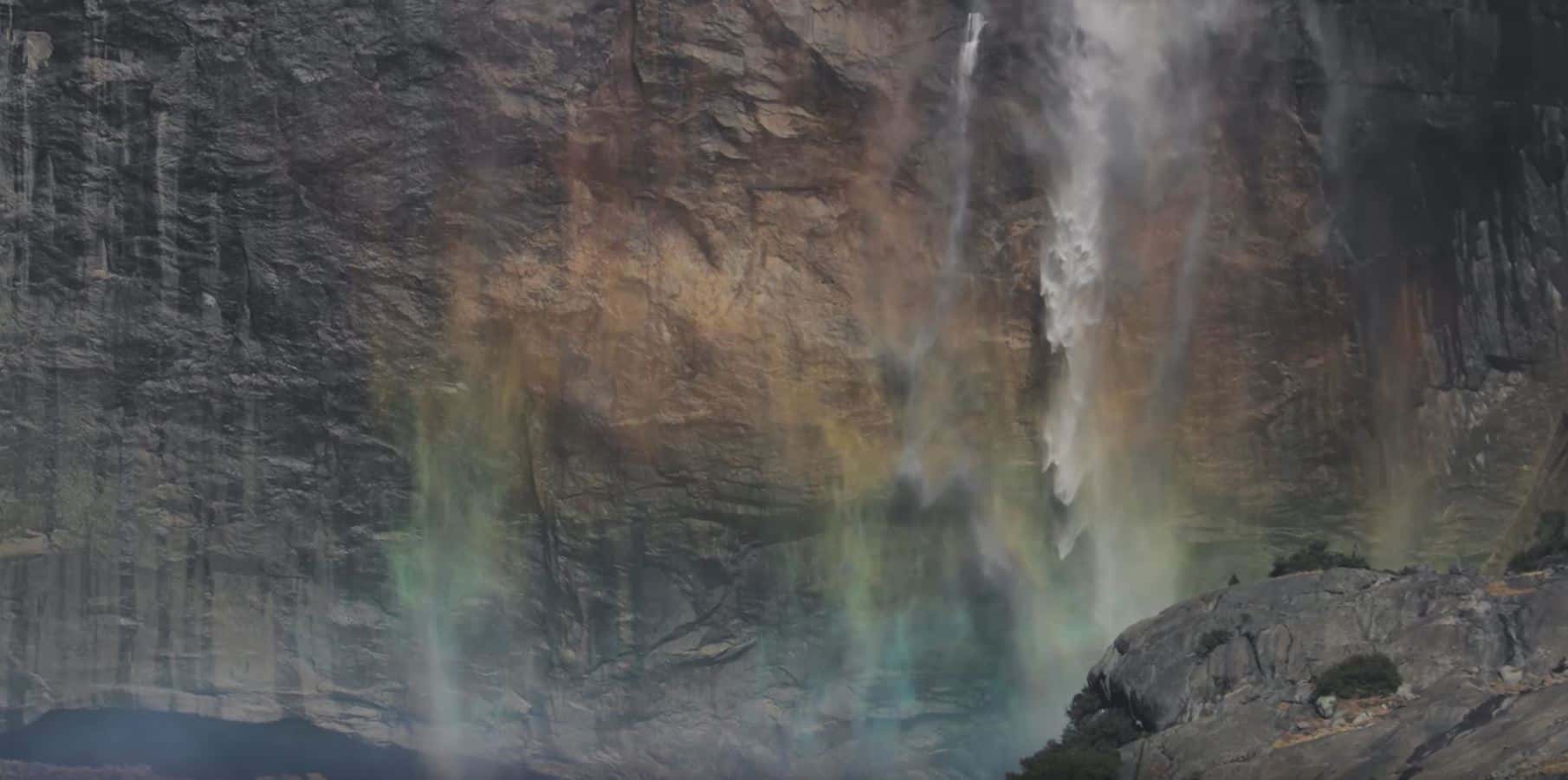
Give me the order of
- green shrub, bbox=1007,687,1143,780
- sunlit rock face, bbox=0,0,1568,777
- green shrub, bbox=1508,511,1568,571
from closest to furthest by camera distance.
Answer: green shrub, bbox=1007,687,1143,780 < green shrub, bbox=1508,511,1568,571 < sunlit rock face, bbox=0,0,1568,777

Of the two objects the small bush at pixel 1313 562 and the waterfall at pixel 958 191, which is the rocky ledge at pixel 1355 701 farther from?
the waterfall at pixel 958 191

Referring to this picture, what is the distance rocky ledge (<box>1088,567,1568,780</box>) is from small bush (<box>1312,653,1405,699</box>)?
0.18 meters

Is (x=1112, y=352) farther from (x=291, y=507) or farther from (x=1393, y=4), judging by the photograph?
(x=291, y=507)

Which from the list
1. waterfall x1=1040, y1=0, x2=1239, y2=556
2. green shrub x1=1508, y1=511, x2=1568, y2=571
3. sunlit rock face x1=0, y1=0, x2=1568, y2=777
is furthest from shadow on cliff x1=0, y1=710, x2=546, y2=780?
green shrub x1=1508, y1=511, x2=1568, y2=571

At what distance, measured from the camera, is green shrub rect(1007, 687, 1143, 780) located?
103ft

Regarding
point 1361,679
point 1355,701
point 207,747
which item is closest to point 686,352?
point 207,747

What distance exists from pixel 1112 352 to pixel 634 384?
9.67 meters

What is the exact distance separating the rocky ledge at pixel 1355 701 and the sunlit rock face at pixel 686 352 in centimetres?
1206

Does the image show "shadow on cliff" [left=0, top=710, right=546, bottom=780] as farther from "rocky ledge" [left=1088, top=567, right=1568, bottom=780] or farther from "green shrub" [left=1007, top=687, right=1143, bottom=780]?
"rocky ledge" [left=1088, top=567, right=1568, bottom=780]

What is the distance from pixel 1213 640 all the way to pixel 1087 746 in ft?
7.69

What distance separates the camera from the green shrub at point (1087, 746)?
31.2 meters

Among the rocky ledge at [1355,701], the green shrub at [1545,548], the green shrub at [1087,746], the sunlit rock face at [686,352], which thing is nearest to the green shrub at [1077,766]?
the green shrub at [1087,746]

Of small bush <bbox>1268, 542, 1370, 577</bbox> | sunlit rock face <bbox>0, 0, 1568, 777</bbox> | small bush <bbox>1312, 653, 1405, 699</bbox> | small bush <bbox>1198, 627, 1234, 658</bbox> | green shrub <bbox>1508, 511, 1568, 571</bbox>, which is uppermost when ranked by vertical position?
sunlit rock face <bbox>0, 0, 1568, 777</bbox>

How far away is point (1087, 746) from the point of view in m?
32.7
